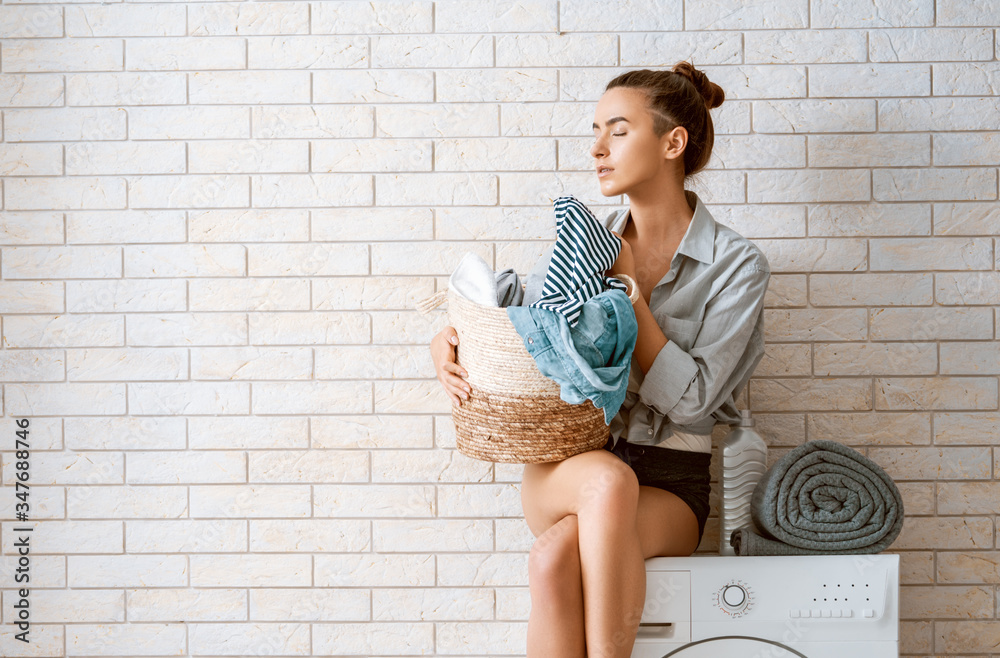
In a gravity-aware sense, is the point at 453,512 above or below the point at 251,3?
below

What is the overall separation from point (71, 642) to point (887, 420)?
2.08 m

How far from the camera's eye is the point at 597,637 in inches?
46.9

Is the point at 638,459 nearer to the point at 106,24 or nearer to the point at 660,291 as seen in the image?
the point at 660,291

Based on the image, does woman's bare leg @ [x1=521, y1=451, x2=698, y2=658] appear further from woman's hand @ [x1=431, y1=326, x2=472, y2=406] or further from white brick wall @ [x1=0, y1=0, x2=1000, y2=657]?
white brick wall @ [x1=0, y1=0, x2=1000, y2=657]

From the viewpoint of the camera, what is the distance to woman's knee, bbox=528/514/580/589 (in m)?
1.21

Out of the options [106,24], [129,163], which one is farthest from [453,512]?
[106,24]

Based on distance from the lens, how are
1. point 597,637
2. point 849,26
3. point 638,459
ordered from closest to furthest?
point 597,637 < point 638,459 < point 849,26

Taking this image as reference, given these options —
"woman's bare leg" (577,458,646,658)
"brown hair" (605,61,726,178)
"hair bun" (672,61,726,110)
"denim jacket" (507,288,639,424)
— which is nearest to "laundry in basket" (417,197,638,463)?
"denim jacket" (507,288,639,424)

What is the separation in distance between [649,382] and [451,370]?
0.39 m

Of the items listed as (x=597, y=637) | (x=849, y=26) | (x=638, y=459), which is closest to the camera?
(x=597, y=637)

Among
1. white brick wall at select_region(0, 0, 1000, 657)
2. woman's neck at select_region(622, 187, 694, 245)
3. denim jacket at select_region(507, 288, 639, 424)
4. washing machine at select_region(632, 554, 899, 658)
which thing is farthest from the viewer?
white brick wall at select_region(0, 0, 1000, 657)

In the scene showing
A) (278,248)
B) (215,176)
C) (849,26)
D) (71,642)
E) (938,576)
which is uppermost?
(849,26)

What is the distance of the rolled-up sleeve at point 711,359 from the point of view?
133 centimetres

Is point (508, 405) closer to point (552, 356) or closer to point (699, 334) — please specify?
point (552, 356)
